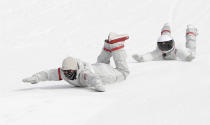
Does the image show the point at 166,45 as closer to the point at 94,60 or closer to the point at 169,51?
the point at 169,51

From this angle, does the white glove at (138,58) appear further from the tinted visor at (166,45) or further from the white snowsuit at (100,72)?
the white snowsuit at (100,72)

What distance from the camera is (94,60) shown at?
6.57 m

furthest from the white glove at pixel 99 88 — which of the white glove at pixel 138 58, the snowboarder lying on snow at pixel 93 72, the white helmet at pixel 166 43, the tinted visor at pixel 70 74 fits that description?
the white glove at pixel 138 58

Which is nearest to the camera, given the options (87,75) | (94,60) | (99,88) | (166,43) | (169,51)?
(99,88)

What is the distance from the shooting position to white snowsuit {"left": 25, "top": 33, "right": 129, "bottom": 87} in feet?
12.1

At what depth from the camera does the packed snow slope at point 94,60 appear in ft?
8.95

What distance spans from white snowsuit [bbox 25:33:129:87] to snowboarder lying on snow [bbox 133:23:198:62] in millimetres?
1170

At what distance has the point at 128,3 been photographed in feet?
34.8

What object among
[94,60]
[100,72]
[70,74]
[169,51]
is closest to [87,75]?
[70,74]

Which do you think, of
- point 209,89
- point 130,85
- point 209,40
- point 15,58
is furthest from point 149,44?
point 209,89

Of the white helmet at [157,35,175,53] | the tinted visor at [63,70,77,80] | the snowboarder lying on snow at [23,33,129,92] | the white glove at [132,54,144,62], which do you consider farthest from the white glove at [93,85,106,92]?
the white glove at [132,54,144,62]

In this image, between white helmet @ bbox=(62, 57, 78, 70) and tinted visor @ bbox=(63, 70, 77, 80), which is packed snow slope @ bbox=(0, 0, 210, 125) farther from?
white helmet @ bbox=(62, 57, 78, 70)

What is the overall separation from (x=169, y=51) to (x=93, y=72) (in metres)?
1.82

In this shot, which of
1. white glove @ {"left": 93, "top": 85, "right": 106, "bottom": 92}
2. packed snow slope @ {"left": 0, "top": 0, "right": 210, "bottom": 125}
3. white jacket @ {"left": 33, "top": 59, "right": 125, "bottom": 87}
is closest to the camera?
packed snow slope @ {"left": 0, "top": 0, "right": 210, "bottom": 125}
